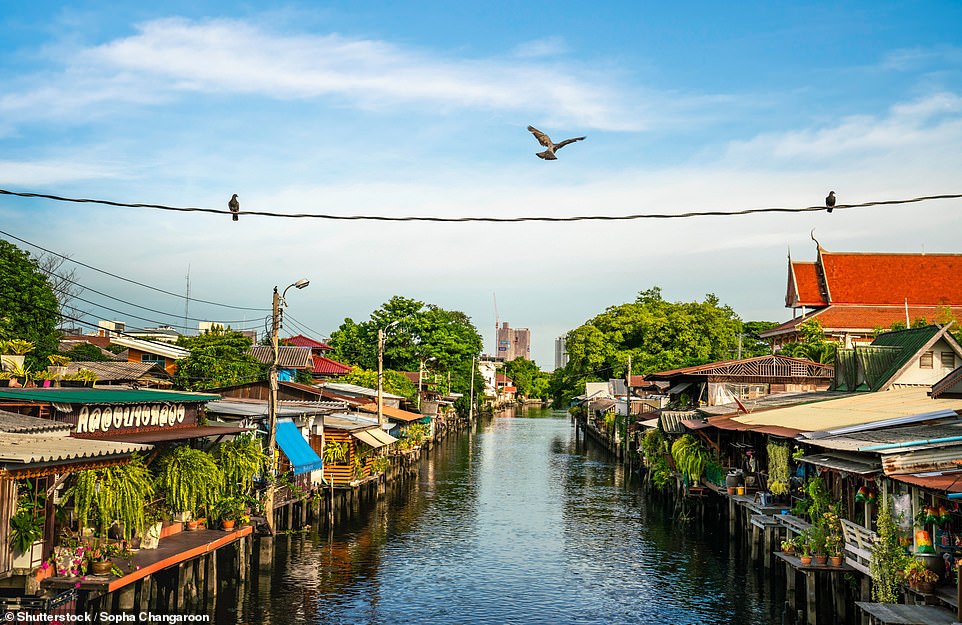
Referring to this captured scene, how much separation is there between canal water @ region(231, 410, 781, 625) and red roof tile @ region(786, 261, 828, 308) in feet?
107

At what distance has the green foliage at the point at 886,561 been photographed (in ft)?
58.1

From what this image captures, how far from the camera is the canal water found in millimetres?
24828

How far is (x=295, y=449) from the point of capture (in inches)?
1255

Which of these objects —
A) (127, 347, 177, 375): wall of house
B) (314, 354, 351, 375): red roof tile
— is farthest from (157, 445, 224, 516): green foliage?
(314, 354, 351, 375): red roof tile

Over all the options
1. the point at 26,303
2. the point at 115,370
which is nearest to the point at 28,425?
the point at 115,370

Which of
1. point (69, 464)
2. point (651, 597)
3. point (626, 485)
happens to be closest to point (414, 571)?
point (651, 597)

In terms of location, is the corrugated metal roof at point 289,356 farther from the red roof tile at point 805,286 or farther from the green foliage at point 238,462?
the red roof tile at point 805,286

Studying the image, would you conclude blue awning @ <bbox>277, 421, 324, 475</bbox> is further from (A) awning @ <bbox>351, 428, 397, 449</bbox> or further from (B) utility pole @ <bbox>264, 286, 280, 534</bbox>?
(A) awning @ <bbox>351, 428, 397, 449</bbox>

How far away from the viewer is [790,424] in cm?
2695

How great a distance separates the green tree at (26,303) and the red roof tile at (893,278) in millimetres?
61128

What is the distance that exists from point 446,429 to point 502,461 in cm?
2616

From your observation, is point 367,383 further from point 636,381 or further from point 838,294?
point 838,294

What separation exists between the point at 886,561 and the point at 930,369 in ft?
69.3

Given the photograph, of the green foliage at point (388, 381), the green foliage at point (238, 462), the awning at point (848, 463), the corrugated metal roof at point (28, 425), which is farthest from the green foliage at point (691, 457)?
the green foliage at point (388, 381)
